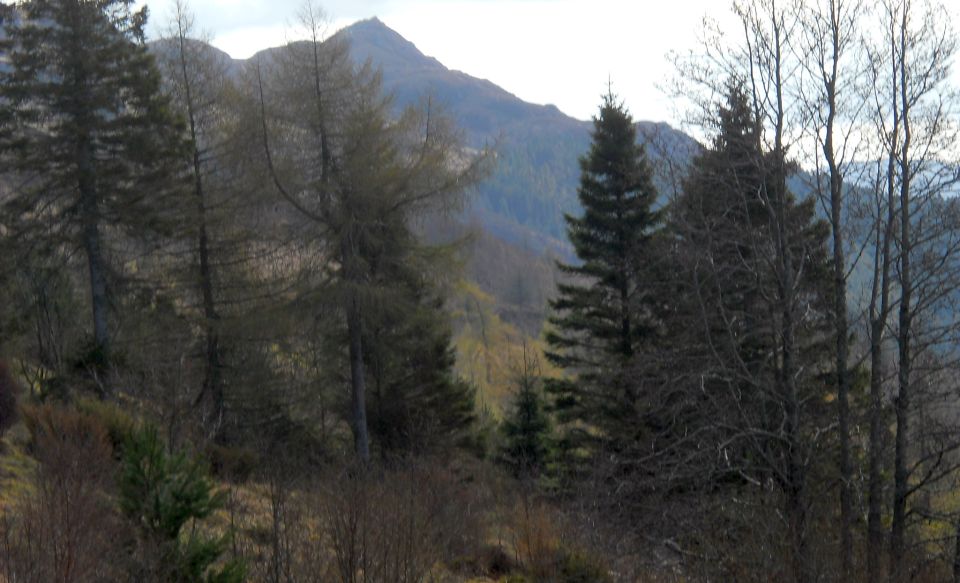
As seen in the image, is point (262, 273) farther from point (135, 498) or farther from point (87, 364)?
point (135, 498)

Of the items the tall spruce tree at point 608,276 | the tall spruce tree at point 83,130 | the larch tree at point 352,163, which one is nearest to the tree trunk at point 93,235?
the tall spruce tree at point 83,130

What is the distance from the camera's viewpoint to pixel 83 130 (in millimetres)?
18469

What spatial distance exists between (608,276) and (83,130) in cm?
1157

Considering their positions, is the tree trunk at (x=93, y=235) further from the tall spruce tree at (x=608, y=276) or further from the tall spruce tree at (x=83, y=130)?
the tall spruce tree at (x=608, y=276)

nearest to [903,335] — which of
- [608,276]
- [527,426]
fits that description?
[608,276]

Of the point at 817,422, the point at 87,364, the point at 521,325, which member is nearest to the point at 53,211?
the point at 87,364

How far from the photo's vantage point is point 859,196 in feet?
42.8

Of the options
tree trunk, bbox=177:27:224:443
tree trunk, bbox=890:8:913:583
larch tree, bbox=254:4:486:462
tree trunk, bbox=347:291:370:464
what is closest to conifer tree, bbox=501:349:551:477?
tree trunk, bbox=347:291:370:464

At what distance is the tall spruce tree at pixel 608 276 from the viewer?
20.1 meters

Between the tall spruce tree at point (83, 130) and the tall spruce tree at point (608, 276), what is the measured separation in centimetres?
939

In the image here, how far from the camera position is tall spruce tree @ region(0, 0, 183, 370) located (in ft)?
61.0

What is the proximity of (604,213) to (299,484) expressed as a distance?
387 inches

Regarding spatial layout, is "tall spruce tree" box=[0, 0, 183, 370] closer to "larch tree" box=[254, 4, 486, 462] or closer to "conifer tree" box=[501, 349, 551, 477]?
"larch tree" box=[254, 4, 486, 462]

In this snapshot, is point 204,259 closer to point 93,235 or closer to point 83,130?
point 93,235
